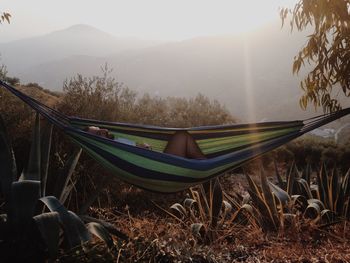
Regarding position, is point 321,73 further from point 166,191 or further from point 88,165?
point 88,165

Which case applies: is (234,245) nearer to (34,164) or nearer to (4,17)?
(34,164)

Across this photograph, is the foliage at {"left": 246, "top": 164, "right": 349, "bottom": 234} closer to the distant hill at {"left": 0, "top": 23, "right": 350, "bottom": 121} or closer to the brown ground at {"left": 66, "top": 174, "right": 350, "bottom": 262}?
the brown ground at {"left": 66, "top": 174, "right": 350, "bottom": 262}

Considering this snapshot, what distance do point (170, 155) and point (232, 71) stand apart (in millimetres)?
79877

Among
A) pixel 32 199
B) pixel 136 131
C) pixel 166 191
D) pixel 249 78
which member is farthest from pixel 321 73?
pixel 249 78

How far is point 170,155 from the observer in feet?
7.53

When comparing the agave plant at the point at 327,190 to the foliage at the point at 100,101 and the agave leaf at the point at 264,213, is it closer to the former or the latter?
the agave leaf at the point at 264,213

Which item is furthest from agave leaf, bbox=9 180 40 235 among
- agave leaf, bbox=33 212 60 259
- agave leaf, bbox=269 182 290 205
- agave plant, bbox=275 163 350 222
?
agave plant, bbox=275 163 350 222

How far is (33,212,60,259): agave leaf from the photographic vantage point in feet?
5.80

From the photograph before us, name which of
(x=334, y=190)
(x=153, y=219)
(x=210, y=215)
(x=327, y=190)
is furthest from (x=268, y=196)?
(x=153, y=219)

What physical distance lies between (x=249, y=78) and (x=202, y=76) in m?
8.98

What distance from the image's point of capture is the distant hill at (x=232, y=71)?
217 ft

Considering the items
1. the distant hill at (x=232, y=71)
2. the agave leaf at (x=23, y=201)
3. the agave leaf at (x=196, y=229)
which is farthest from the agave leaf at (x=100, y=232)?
the distant hill at (x=232, y=71)

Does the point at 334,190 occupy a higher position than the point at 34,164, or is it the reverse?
the point at 34,164

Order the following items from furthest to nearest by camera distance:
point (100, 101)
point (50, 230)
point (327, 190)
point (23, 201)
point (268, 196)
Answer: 1. point (100, 101)
2. point (327, 190)
3. point (268, 196)
4. point (23, 201)
5. point (50, 230)
